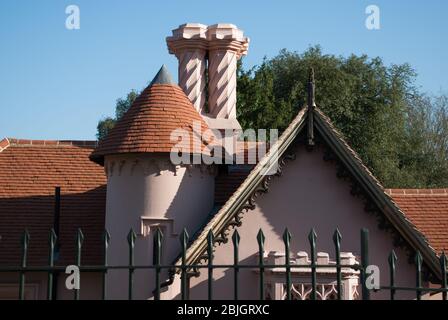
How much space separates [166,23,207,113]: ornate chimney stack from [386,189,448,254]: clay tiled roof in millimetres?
6570

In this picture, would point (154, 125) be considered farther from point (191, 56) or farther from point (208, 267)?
point (208, 267)

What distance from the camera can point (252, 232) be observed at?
14.5 meters

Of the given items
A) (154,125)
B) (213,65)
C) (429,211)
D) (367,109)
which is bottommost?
(429,211)

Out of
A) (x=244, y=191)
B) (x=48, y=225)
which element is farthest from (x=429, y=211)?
(x=48, y=225)

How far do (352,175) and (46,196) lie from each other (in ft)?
28.6

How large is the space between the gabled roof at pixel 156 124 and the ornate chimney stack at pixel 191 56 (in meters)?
4.33

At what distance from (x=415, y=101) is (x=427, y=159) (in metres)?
5.13

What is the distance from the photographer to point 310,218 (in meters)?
14.8

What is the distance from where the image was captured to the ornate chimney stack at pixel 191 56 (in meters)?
20.4

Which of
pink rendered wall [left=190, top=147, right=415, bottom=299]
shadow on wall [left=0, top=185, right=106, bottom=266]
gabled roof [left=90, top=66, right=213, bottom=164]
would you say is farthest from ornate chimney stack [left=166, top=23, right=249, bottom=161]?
pink rendered wall [left=190, top=147, right=415, bottom=299]

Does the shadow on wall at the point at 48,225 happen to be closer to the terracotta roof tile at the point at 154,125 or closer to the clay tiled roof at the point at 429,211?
the terracotta roof tile at the point at 154,125

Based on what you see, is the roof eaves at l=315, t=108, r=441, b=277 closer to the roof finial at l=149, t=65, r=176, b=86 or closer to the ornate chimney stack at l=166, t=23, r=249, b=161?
the roof finial at l=149, t=65, r=176, b=86
